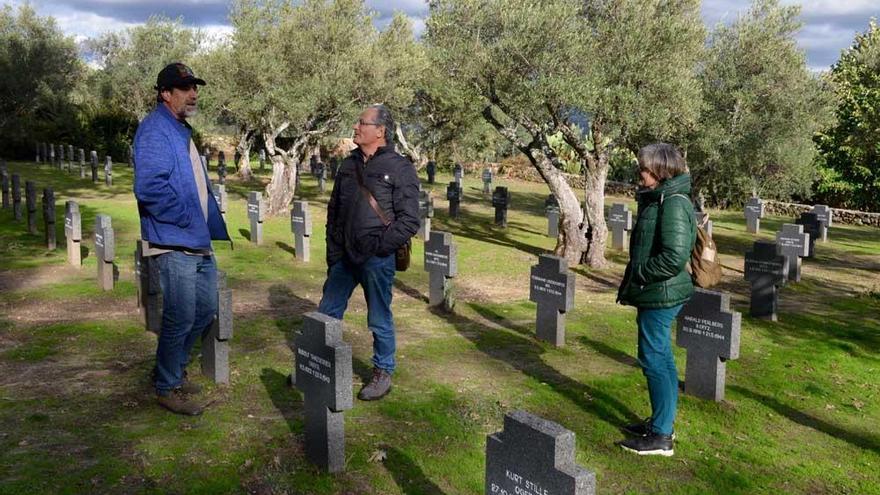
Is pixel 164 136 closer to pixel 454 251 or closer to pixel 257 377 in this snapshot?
pixel 257 377

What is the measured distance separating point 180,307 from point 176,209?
2.46 feet

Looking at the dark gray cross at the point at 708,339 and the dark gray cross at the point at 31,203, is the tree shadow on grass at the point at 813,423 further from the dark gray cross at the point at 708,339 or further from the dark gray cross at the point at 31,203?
the dark gray cross at the point at 31,203

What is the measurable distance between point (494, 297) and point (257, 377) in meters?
5.47

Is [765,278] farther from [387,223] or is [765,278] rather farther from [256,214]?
[256,214]

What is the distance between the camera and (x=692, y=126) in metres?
17.9

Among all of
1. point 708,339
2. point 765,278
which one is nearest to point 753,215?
point 765,278

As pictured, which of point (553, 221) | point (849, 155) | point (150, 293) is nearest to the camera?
point (150, 293)

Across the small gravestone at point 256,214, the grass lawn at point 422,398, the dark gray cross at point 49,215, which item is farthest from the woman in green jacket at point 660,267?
the dark gray cross at point 49,215

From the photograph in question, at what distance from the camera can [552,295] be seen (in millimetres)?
8594

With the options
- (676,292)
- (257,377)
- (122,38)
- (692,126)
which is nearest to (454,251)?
(257,377)

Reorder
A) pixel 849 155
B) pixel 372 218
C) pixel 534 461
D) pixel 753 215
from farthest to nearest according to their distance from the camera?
1. pixel 849 155
2. pixel 753 215
3. pixel 372 218
4. pixel 534 461

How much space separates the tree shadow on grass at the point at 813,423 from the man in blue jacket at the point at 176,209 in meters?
5.13

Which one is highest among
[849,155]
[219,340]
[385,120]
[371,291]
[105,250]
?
[849,155]

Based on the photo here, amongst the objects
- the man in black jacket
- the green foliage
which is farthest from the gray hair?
the green foliage
